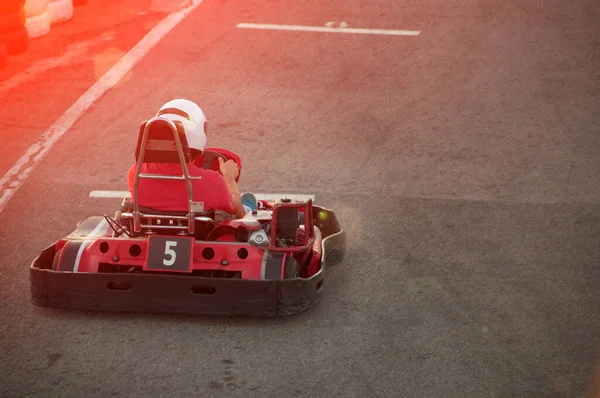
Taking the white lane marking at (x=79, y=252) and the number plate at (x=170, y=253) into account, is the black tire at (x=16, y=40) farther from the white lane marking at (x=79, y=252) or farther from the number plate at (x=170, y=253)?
the number plate at (x=170, y=253)

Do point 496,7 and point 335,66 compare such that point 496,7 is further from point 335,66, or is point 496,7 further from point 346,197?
point 346,197

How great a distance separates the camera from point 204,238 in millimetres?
7680

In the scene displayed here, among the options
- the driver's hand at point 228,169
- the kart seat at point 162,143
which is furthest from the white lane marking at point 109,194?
the kart seat at point 162,143

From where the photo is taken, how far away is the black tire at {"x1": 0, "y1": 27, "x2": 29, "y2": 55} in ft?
45.4

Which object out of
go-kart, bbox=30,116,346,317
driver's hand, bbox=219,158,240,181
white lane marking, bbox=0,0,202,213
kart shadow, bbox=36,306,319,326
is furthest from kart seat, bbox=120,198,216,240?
white lane marking, bbox=0,0,202,213

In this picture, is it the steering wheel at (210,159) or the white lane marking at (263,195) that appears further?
the white lane marking at (263,195)

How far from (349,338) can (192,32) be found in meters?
8.60

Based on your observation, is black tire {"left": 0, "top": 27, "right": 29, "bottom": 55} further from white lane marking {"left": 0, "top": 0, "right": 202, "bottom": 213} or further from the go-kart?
the go-kart

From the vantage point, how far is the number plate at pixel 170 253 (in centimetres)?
738

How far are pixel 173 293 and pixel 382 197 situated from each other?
3.16 m

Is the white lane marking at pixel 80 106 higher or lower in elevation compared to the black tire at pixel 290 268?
lower

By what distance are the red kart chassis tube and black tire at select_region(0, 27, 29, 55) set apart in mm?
7147

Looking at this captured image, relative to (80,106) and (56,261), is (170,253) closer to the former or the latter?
(56,261)

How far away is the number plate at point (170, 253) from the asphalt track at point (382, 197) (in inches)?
16.6
